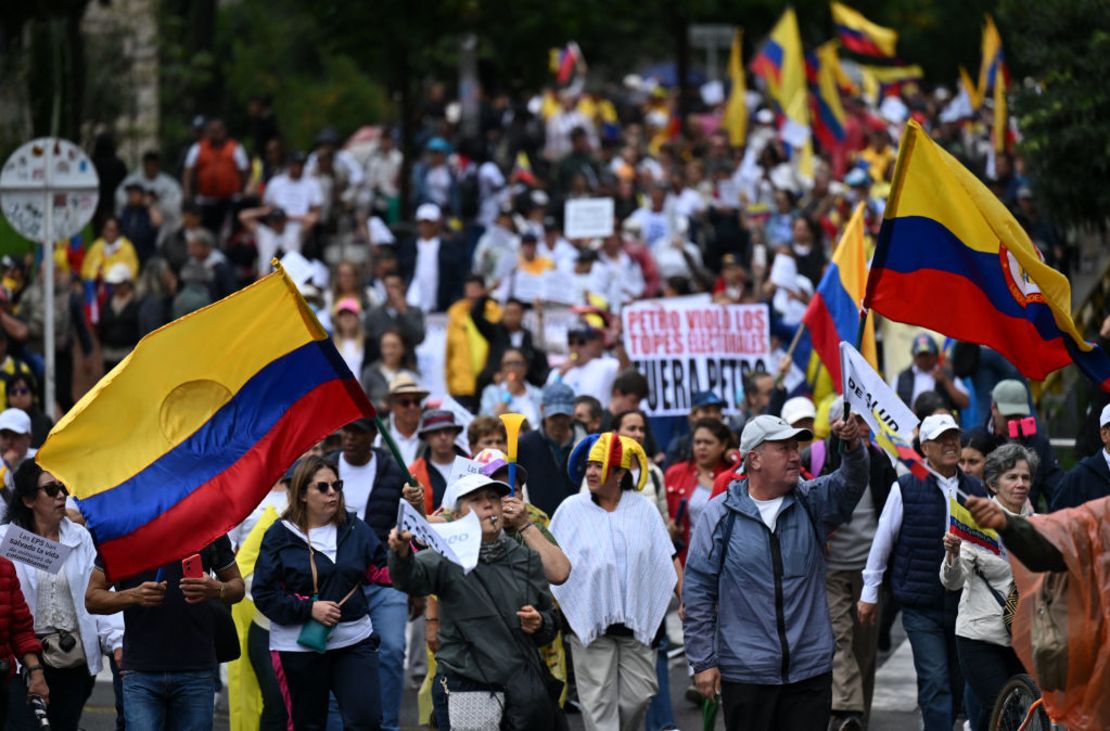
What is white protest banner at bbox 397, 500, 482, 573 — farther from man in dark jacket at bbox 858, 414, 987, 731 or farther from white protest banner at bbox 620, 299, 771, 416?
white protest banner at bbox 620, 299, 771, 416

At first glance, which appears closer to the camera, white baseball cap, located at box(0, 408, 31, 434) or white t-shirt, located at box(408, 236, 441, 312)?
white baseball cap, located at box(0, 408, 31, 434)

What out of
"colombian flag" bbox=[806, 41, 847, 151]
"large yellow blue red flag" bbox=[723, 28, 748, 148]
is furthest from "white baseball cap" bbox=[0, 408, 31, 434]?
"large yellow blue red flag" bbox=[723, 28, 748, 148]

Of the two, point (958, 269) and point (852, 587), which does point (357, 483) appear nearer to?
point (852, 587)

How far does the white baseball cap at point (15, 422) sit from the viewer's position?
12.5 meters

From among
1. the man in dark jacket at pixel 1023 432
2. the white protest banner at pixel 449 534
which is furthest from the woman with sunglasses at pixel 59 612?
the man in dark jacket at pixel 1023 432

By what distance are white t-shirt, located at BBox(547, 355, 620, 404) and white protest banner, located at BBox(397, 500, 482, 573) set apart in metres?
7.70

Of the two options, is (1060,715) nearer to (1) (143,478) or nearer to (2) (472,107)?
(1) (143,478)

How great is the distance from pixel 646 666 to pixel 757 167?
17939 millimetres

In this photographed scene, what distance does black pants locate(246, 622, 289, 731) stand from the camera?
35.2ft

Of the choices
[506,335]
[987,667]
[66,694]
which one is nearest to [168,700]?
[66,694]

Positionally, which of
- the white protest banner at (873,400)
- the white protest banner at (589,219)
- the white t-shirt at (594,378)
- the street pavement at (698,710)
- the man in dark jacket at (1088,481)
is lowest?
the street pavement at (698,710)

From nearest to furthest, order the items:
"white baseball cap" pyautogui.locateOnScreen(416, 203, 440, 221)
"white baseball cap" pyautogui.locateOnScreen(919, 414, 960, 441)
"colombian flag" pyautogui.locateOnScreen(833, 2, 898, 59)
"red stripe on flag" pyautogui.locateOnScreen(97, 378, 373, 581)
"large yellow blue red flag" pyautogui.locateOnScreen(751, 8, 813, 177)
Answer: "red stripe on flag" pyautogui.locateOnScreen(97, 378, 373, 581), "white baseball cap" pyautogui.locateOnScreen(919, 414, 960, 441), "white baseball cap" pyautogui.locateOnScreen(416, 203, 440, 221), "large yellow blue red flag" pyautogui.locateOnScreen(751, 8, 813, 177), "colombian flag" pyautogui.locateOnScreen(833, 2, 898, 59)

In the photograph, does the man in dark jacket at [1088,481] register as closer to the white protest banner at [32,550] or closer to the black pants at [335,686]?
the black pants at [335,686]

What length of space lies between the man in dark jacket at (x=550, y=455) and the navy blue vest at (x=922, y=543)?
266 centimetres
